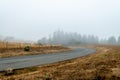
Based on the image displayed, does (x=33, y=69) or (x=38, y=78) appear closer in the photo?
(x=38, y=78)

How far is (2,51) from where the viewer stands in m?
47.6

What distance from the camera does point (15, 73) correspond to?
23.9 m

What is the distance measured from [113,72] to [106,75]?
4.77 ft

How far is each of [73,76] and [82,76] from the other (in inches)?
34.2

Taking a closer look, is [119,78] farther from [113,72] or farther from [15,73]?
[15,73]

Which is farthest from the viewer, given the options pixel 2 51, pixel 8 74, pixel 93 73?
pixel 2 51

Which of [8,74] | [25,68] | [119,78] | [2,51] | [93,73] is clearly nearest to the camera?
[119,78]

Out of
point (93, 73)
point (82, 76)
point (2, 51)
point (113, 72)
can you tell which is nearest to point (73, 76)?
point (82, 76)

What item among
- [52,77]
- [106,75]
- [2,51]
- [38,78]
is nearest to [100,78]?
[106,75]

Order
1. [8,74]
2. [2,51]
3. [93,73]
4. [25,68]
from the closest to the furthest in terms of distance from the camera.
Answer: [93,73] < [8,74] < [25,68] < [2,51]

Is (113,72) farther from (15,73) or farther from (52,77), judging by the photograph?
(15,73)

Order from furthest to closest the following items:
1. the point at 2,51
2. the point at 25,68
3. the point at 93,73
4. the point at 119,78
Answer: the point at 2,51, the point at 25,68, the point at 93,73, the point at 119,78

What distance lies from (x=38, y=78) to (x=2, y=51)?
29834mm

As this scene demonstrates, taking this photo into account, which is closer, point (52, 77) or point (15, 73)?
point (52, 77)
